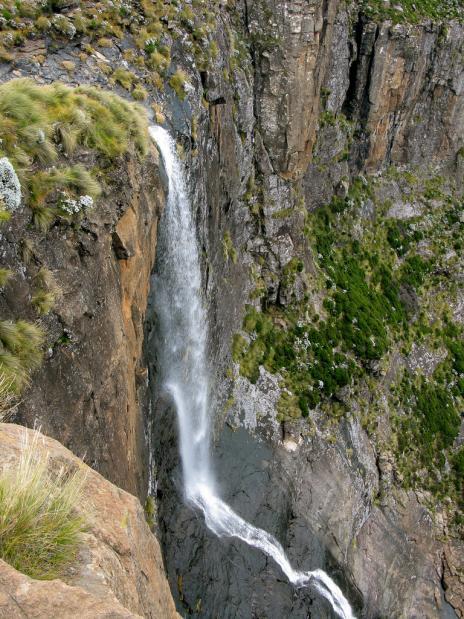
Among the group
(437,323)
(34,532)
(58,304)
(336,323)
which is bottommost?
(437,323)

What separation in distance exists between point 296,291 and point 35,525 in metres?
26.9

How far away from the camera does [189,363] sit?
2077 centimetres

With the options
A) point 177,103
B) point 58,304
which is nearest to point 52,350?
point 58,304

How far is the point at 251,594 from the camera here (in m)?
20.1

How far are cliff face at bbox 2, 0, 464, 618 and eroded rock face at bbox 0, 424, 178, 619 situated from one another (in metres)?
2.95

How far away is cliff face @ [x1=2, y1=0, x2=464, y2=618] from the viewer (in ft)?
39.3

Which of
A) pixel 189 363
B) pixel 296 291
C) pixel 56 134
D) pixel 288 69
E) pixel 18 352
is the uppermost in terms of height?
pixel 56 134

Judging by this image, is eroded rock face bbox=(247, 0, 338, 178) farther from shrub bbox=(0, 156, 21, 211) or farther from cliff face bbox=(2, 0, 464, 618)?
shrub bbox=(0, 156, 21, 211)

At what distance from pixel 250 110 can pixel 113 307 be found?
19.2 m

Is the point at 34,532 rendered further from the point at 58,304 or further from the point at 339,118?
the point at 339,118

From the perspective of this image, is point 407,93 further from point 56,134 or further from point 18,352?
point 18,352

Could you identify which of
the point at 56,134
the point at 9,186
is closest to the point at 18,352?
the point at 9,186

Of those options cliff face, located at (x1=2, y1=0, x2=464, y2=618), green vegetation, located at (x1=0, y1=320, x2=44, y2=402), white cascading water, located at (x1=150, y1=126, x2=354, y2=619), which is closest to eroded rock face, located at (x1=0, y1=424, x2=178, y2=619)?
green vegetation, located at (x1=0, y1=320, x2=44, y2=402)

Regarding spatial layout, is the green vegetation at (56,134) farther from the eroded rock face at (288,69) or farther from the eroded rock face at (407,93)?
the eroded rock face at (407,93)
